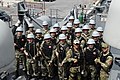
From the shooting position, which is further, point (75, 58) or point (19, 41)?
point (19, 41)

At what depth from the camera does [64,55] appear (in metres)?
8.60

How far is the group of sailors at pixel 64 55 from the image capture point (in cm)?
845

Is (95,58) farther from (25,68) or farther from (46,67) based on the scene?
(25,68)

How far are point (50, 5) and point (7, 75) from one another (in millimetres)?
24088

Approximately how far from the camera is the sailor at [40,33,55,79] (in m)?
8.89

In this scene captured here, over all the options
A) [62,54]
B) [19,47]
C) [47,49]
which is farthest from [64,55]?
[19,47]

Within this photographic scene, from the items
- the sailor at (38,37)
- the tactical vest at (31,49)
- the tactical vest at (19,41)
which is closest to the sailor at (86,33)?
the sailor at (38,37)

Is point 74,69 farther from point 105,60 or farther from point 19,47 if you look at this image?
point 19,47

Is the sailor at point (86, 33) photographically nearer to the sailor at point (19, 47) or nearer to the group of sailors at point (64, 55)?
the group of sailors at point (64, 55)

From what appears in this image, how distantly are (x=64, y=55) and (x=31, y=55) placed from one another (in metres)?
0.99

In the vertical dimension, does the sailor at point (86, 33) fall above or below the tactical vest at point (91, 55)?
above

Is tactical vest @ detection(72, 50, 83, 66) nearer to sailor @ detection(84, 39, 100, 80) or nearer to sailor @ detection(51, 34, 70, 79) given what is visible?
sailor @ detection(84, 39, 100, 80)

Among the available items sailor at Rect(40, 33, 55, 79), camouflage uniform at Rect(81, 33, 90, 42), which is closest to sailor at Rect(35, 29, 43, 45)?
sailor at Rect(40, 33, 55, 79)

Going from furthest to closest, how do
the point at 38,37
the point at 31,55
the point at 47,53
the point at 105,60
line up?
the point at 38,37
the point at 31,55
the point at 47,53
the point at 105,60
